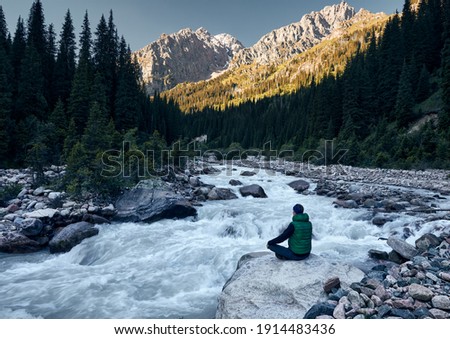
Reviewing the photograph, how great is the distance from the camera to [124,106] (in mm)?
35188

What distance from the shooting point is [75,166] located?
16766mm

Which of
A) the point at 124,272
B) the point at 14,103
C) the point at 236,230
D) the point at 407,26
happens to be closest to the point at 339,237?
the point at 236,230

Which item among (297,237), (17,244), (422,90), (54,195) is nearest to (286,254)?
(297,237)

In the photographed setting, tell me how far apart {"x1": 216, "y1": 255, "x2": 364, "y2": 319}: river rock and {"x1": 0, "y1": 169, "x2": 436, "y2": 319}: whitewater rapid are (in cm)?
177

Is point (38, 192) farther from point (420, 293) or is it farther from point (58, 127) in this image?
point (420, 293)

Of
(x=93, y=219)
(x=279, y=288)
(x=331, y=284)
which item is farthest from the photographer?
(x=93, y=219)

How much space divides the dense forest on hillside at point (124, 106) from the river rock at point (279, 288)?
12.4 m

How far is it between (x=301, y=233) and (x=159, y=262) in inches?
243

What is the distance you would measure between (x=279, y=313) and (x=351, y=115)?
167 feet

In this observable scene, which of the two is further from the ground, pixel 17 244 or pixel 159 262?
pixel 17 244

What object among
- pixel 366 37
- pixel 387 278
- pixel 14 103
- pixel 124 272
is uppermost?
pixel 366 37

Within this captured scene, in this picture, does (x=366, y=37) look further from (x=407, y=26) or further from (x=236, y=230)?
(x=236, y=230)

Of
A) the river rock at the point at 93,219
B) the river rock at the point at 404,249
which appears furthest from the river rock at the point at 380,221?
the river rock at the point at 93,219
